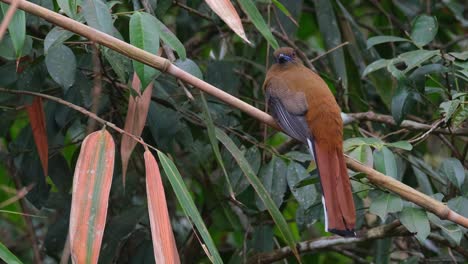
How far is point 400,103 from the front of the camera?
142 inches

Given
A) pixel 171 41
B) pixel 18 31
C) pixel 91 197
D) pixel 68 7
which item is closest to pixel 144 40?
pixel 171 41

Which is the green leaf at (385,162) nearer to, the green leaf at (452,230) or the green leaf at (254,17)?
the green leaf at (452,230)

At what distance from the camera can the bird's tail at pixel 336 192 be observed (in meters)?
2.97

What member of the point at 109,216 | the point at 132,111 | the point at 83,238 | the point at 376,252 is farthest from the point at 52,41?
the point at 376,252

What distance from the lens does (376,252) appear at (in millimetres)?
4148

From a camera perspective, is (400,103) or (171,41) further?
(400,103)

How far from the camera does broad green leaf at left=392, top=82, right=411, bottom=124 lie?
3588mm

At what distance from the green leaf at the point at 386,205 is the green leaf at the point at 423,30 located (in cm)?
85

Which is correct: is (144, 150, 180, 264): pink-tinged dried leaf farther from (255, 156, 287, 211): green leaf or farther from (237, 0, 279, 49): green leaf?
(255, 156, 287, 211): green leaf

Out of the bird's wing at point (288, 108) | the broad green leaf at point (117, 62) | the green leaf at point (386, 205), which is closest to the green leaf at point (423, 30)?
the bird's wing at point (288, 108)

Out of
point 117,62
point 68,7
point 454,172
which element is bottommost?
point 454,172

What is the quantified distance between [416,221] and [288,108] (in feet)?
2.56

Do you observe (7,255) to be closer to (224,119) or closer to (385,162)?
(385,162)

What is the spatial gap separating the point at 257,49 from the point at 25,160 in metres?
1.68
